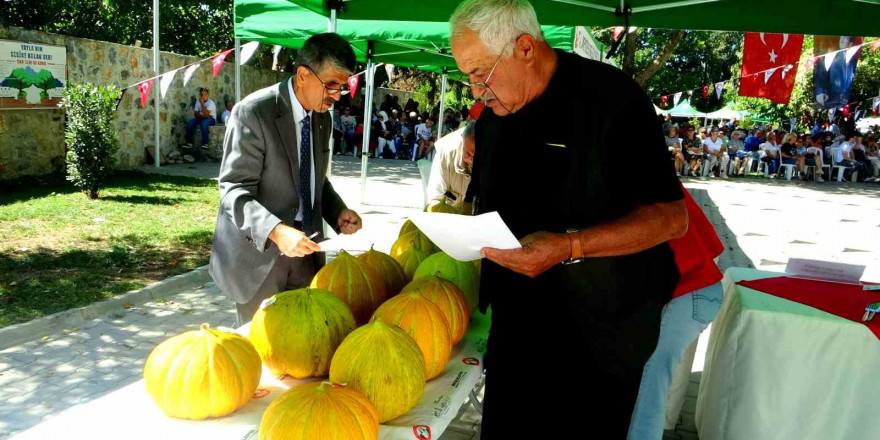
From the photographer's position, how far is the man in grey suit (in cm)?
237

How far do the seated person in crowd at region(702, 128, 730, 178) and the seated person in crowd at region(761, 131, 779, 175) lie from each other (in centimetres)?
189

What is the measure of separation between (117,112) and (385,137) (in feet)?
33.3

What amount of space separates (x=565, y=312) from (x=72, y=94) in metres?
9.75

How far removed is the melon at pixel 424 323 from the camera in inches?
70.6

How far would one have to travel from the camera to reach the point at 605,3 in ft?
15.3

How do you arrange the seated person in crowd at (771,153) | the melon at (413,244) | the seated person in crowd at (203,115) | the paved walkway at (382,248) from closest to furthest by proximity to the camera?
the melon at (413,244) < the paved walkway at (382,248) < the seated person in crowd at (203,115) < the seated person in crowd at (771,153)

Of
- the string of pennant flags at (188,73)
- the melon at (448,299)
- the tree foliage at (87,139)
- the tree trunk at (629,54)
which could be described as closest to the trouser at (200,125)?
the string of pennant flags at (188,73)

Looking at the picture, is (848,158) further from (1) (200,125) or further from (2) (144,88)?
(2) (144,88)

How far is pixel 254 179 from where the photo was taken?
239cm


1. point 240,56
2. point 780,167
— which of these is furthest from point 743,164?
point 240,56

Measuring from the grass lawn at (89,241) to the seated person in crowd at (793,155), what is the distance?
1919cm

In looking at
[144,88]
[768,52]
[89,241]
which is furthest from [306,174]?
[144,88]

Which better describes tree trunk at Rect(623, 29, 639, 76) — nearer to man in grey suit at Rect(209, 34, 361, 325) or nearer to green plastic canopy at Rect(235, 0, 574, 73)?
green plastic canopy at Rect(235, 0, 574, 73)

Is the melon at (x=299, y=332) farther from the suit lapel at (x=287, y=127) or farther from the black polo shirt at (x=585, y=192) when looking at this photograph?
the suit lapel at (x=287, y=127)
